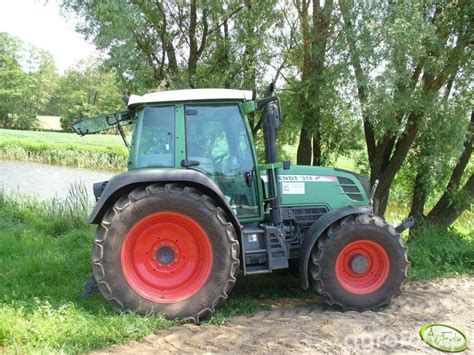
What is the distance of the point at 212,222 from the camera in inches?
159

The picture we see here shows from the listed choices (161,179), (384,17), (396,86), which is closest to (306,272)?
(161,179)

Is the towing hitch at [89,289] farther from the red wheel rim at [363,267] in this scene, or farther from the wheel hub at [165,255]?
the red wheel rim at [363,267]

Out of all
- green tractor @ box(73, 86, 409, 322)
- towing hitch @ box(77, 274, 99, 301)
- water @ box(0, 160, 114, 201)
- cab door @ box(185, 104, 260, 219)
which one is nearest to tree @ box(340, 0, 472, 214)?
green tractor @ box(73, 86, 409, 322)

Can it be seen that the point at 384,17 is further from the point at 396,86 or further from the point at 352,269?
the point at 352,269

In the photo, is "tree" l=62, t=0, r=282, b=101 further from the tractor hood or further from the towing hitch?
the towing hitch

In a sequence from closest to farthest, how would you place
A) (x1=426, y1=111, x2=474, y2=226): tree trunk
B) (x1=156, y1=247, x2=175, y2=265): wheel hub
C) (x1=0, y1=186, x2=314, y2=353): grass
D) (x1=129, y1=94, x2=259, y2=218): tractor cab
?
(x1=0, y1=186, x2=314, y2=353): grass, (x1=156, y1=247, x2=175, y2=265): wheel hub, (x1=129, y1=94, x2=259, y2=218): tractor cab, (x1=426, y1=111, x2=474, y2=226): tree trunk

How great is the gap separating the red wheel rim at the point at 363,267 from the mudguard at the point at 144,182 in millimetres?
1259

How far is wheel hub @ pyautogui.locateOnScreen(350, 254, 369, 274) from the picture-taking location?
14.8ft

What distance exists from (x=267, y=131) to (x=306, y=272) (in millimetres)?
1348

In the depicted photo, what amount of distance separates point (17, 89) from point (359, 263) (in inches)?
2293

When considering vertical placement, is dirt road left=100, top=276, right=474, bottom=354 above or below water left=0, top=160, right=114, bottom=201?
below

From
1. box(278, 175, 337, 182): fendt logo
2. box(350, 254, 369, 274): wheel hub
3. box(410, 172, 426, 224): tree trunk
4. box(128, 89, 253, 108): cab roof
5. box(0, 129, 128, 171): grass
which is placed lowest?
box(350, 254, 369, 274): wheel hub

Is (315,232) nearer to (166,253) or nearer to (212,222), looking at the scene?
(212,222)

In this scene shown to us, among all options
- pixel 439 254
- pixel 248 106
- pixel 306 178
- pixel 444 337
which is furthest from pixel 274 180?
pixel 439 254
